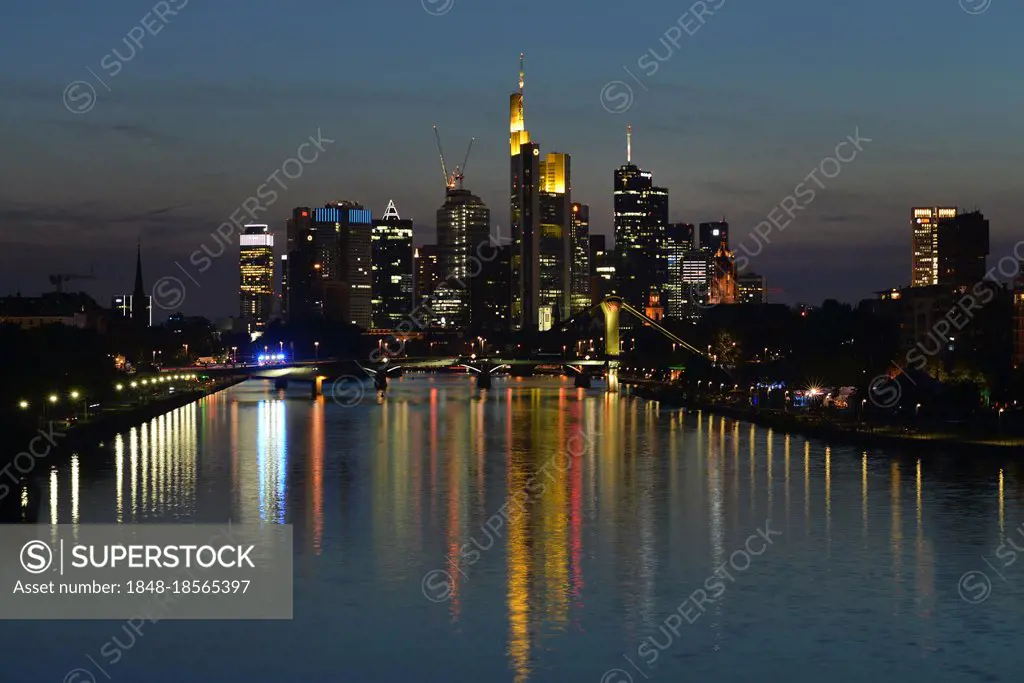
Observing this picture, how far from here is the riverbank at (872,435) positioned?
6372cm

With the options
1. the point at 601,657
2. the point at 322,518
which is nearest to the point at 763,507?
the point at 322,518

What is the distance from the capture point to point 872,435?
7194 centimetres

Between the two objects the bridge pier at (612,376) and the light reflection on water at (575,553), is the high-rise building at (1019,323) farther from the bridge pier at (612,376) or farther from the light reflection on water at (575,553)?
the bridge pier at (612,376)

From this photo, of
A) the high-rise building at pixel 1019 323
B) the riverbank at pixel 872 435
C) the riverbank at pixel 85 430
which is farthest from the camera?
the high-rise building at pixel 1019 323

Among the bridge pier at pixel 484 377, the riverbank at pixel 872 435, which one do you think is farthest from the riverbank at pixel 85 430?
the bridge pier at pixel 484 377

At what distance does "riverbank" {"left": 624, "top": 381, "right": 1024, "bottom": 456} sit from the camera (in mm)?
63719

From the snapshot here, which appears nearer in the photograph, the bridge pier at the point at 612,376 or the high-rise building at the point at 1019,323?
the high-rise building at the point at 1019,323

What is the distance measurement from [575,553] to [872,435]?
36406 mm

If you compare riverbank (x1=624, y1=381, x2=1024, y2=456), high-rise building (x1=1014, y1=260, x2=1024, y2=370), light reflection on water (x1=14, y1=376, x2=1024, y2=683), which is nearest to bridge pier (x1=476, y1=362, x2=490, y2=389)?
riverbank (x1=624, y1=381, x2=1024, y2=456)

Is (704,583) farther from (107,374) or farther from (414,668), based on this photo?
(107,374)

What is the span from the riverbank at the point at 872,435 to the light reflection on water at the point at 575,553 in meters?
1.55

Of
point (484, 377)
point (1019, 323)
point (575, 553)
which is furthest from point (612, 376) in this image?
point (575, 553)

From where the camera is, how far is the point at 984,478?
55062 mm

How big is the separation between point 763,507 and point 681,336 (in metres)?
133
